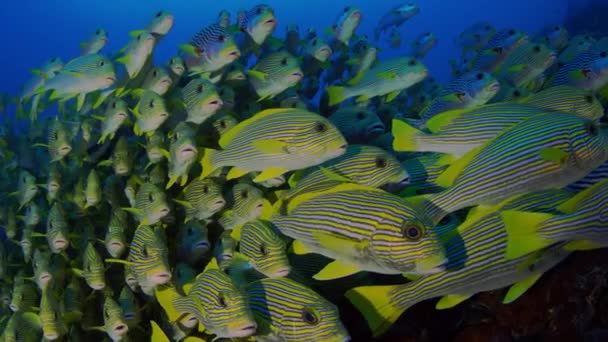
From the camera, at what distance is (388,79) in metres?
4.81

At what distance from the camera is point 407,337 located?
3.17 meters

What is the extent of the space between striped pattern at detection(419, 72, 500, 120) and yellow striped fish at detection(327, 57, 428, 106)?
19.6 inches

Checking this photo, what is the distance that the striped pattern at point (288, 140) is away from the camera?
3.02m

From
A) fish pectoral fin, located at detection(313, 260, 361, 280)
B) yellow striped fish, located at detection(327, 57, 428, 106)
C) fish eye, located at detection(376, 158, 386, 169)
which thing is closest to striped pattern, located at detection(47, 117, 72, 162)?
yellow striped fish, located at detection(327, 57, 428, 106)

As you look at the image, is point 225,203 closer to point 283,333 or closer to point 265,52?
point 283,333

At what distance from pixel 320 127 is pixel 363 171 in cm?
51

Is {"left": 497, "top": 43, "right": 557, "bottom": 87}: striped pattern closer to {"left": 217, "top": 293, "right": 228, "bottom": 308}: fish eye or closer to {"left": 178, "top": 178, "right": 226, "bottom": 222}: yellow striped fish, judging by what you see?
{"left": 178, "top": 178, "right": 226, "bottom": 222}: yellow striped fish

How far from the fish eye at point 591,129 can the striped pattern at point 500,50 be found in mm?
3537

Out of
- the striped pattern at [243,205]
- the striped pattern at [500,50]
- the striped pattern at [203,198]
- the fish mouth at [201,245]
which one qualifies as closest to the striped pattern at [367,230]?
the striped pattern at [243,205]

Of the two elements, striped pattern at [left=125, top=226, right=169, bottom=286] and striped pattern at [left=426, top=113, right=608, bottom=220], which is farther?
striped pattern at [left=125, top=226, right=169, bottom=286]

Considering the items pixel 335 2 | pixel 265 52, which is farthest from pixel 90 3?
pixel 265 52

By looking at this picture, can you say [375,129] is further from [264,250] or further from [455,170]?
[264,250]

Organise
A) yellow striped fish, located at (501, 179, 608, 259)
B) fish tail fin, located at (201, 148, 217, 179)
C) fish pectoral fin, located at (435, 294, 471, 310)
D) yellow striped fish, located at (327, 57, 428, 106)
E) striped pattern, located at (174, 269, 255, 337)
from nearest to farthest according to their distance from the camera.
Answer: yellow striped fish, located at (501, 179, 608, 259) → striped pattern, located at (174, 269, 255, 337) → fish pectoral fin, located at (435, 294, 471, 310) → fish tail fin, located at (201, 148, 217, 179) → yellow striped fish, located at (327, 57, 428, 106)

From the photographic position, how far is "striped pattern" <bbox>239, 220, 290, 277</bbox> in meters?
2.95
